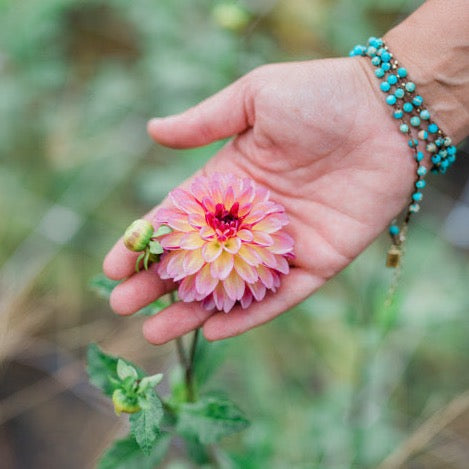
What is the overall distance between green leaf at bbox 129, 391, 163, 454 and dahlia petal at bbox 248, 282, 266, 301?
0.85 ft

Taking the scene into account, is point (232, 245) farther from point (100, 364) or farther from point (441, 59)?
point (441, 59)

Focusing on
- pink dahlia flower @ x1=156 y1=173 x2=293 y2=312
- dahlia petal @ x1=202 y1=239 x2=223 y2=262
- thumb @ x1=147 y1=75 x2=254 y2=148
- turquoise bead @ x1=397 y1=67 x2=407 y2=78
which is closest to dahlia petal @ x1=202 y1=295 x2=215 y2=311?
pink dahlia flower @ x1=156 y1=173 x2=293 y2=312

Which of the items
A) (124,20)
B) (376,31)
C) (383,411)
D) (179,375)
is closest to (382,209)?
(179,375)

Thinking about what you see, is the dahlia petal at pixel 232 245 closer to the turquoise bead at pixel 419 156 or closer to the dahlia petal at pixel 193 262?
the dahlia petal at pixel 193 262

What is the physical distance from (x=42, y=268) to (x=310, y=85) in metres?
1.12

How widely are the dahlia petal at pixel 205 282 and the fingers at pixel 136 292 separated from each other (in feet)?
0.34

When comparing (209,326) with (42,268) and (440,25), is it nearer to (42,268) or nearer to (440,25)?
(440,25)

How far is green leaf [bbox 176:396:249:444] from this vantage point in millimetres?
1042

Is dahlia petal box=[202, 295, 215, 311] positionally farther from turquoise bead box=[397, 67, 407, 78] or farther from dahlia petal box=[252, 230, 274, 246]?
turquoise bead box=[397, 67, 407, 78]

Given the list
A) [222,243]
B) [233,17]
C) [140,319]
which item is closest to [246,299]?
[222,243]

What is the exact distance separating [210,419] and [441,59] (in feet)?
2.79

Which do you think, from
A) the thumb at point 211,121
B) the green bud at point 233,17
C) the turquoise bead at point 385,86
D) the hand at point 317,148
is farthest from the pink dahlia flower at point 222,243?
the green bud at point 233,17

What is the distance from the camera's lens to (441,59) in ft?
4.12

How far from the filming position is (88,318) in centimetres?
193
